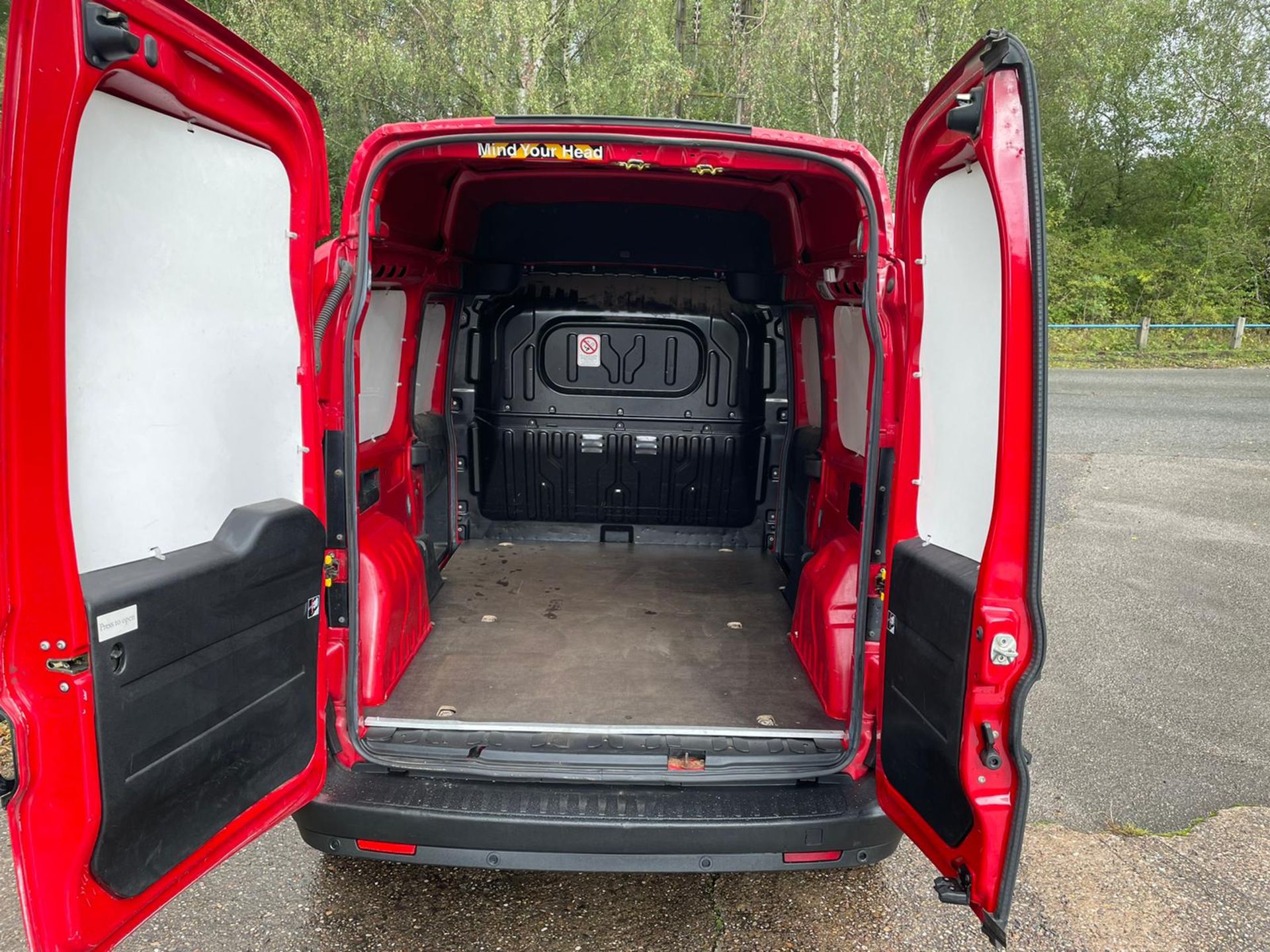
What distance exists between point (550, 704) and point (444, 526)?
2026 millimetres

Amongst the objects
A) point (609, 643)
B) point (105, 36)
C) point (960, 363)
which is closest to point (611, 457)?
point (609, 643)


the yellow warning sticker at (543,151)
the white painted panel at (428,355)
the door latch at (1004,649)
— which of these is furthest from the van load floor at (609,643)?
the yellow warning sticker at (543,151)

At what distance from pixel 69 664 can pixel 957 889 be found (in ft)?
6.42

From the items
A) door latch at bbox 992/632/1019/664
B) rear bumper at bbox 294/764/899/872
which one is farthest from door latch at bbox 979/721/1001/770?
rear bumper at bbox 294/764/899/872

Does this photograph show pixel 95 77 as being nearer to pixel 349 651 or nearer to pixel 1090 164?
pixel 349 651

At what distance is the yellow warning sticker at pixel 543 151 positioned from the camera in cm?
239

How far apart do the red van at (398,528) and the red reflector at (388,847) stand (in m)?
0.01

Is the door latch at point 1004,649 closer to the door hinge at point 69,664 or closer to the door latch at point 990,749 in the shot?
the door latch at point 990,749

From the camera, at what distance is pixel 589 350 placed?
467cm

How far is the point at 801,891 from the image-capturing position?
281 cm

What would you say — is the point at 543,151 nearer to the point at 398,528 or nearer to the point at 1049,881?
the point at 398,528

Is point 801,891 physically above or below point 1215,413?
below

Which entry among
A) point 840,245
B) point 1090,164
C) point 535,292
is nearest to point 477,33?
point 535,292

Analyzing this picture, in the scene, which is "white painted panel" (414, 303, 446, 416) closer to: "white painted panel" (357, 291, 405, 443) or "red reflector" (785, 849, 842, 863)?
"white painted panel" (357, 291, 405, 443)
